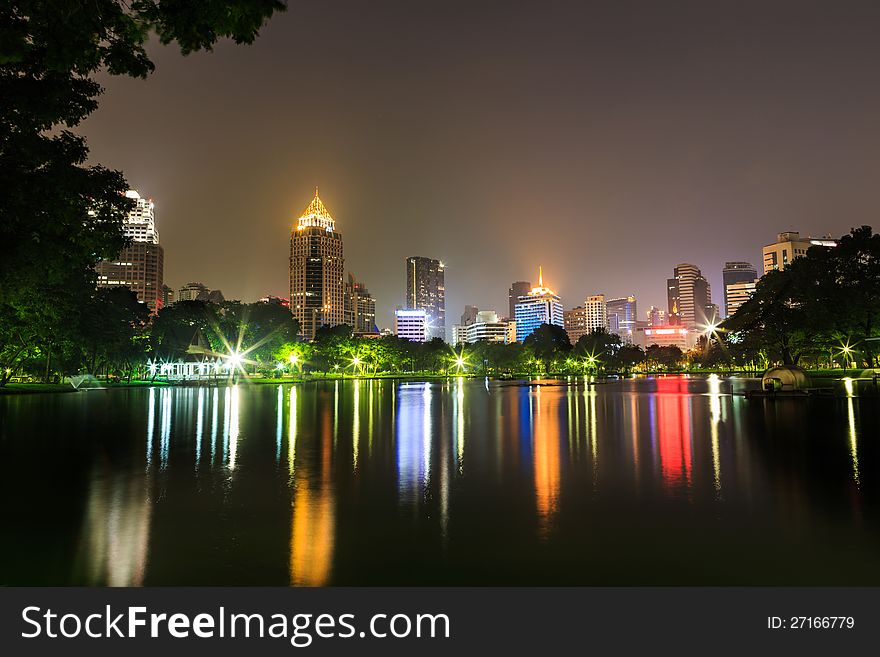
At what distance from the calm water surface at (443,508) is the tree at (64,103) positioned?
18.7 feet

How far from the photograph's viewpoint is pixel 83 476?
10.9 m

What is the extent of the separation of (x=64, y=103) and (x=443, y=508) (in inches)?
551

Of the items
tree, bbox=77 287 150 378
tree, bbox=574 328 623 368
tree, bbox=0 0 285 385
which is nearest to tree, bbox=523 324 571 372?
tree, bbox=574 328 623 368

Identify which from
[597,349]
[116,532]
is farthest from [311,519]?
[597,349]

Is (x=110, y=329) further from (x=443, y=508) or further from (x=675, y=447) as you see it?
(x=443, y=508)

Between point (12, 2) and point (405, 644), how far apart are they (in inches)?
491

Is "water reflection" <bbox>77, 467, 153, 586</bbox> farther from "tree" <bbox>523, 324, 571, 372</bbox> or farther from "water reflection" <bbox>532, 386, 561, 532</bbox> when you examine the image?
"tree" <bbox>523, 324, 571, 372</bbox>

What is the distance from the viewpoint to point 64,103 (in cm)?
1370

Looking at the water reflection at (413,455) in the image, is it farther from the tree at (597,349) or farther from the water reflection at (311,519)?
the tree at (597,349)

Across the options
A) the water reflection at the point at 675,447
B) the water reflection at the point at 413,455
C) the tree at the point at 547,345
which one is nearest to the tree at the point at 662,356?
the tree at the point at 547,345

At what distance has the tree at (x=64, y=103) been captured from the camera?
8.68 metres

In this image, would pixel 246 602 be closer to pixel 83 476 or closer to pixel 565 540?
pixel 565 540

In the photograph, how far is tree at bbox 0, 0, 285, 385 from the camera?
8.68 m

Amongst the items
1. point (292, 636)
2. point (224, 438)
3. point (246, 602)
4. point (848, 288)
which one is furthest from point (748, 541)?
point (848, 288)
